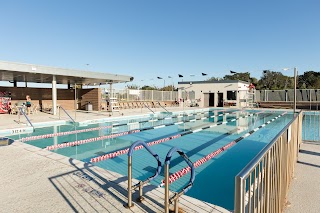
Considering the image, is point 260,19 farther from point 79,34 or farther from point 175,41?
point 79,34

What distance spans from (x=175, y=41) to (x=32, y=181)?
2563 centimetres

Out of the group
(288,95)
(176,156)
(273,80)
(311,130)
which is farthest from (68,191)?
(273,80)

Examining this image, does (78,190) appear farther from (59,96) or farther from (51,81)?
(59,96)

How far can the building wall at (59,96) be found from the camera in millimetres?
17228

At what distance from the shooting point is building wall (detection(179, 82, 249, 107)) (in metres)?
26.7

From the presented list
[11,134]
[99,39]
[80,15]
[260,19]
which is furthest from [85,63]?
[260,19]

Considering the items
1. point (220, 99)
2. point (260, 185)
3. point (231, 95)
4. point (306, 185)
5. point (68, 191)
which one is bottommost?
point (306, 185)

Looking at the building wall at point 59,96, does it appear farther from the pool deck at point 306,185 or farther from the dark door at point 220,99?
the pool deck at point 306,185

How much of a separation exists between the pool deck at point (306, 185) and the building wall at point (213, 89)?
2224 cm

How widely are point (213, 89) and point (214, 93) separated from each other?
1.85 feet

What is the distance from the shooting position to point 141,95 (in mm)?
26250

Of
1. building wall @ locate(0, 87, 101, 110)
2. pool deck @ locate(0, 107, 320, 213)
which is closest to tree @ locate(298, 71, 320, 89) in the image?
building wall @ locate(0, 87, 101, 110)

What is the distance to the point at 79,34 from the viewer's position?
19.4 meters

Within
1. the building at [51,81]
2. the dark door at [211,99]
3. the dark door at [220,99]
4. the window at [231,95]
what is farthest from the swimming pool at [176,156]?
the dark door at [211,99]
